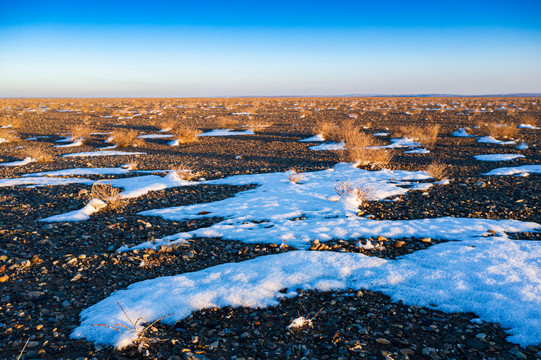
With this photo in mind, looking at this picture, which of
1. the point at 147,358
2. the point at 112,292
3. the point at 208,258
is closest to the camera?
the point at 147,358

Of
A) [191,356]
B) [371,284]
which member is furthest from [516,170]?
[191,356]

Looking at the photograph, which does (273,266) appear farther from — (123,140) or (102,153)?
(123,140)

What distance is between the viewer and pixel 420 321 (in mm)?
3025

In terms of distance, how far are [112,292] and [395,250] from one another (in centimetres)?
371

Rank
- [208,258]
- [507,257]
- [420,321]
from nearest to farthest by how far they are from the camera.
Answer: [420,321] → [507,257] → [208,258]

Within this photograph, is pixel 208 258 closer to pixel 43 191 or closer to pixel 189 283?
pixel 189 283

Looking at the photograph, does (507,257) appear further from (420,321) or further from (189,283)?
(189,283)

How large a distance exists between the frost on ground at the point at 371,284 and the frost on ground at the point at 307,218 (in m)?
0.71

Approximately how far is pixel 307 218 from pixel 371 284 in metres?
2.44

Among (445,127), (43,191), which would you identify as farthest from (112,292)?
(445,127)

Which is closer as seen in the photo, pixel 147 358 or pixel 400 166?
pixel 147 358

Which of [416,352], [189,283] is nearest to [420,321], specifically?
[416,352]

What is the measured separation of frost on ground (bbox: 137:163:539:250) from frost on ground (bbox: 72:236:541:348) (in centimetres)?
71

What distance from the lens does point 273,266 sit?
404 cm
